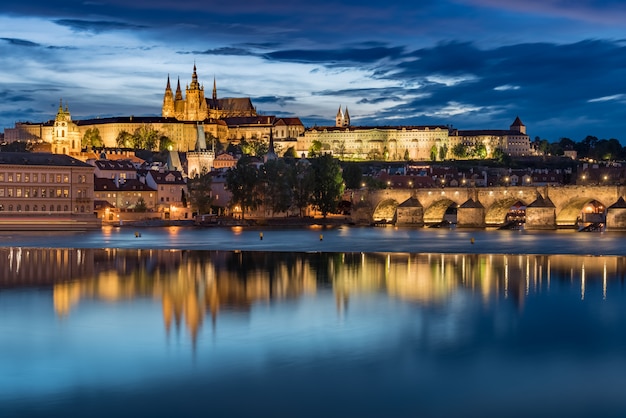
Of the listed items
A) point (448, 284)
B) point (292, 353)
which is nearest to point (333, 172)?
point (448, 284)

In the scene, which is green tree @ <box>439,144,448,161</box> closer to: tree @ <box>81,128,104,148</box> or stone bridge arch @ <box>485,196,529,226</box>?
tree @ <box>81,128,104,148</box>

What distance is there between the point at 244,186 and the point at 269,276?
4393cm

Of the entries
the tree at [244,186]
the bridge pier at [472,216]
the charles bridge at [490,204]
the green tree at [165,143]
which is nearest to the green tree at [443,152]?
the green tree at [165,143]

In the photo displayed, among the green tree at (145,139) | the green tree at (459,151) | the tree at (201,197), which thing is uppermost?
the green tree at (145,139)

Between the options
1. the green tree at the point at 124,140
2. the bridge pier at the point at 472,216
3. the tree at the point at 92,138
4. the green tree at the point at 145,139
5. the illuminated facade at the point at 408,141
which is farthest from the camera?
the illuminated facade at the point at 408,141

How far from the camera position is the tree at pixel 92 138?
179125 mm

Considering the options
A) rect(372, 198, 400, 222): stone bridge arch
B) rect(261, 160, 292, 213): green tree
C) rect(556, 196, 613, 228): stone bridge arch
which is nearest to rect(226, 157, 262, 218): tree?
rect(261, 160, 292, 213): green tree

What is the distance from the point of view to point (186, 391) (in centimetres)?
1592

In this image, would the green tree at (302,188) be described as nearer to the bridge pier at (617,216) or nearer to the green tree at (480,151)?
the bridge pier at (617,216)

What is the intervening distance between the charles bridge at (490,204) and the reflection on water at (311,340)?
31.1 metres

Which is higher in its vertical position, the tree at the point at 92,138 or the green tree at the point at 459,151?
the tree at the point at 92,138

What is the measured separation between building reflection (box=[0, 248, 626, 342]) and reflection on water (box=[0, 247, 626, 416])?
13cm

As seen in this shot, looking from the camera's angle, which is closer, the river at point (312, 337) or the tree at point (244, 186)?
the river at point (312, 337)

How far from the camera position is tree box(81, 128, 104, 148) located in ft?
588
